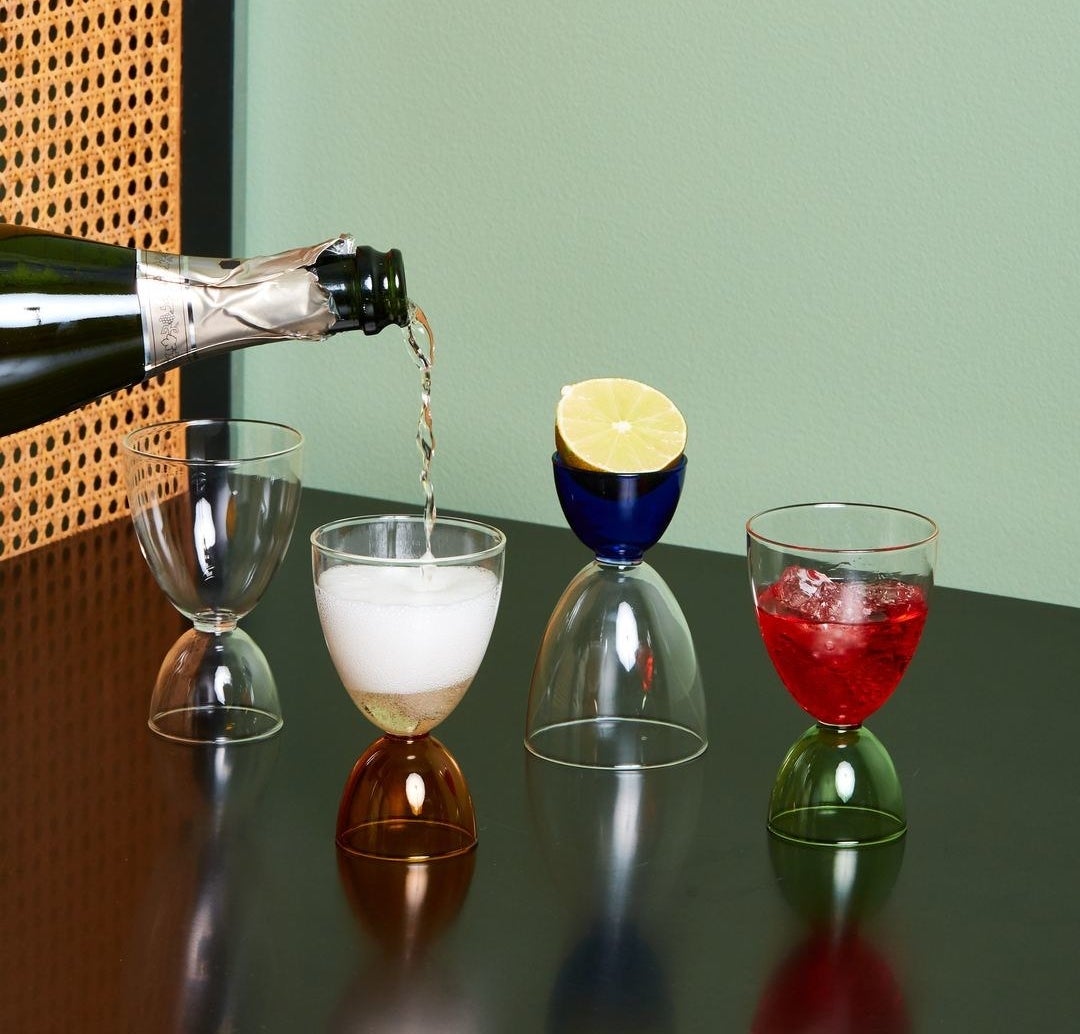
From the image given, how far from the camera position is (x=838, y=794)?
3.05 ft

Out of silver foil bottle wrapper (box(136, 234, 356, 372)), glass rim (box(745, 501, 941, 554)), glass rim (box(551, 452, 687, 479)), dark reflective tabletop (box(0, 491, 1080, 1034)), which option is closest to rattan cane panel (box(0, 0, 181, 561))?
dark reflective tabletop (box(0, 491, 1080, 1034))

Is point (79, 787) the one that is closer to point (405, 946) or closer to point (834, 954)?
point (405, 946)

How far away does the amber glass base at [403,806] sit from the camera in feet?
2.95

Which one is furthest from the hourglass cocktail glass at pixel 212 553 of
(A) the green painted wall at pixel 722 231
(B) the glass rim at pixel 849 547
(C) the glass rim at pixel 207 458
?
(A) the green painted wall at pixel 722 231

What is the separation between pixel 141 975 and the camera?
0.78 m

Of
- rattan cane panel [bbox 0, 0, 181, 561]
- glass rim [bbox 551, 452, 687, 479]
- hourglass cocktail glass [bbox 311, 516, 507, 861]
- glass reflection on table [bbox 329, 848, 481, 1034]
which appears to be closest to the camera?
glass reflection on table [bbox 329, 848, 481, 1034]

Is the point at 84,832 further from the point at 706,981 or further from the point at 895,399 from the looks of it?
the point at 895,399

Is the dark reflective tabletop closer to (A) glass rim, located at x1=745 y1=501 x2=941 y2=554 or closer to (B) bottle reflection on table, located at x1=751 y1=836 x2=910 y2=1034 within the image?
(B) bottle reflection on table, located at x1=751 y1=836 x2=910 y2=1034

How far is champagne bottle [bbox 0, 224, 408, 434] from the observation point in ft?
2.89

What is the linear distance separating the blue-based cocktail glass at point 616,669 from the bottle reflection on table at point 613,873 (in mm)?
20

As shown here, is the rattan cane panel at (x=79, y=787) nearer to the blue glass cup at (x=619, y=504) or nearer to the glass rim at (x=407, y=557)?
the glass rim at (x=407, y=557)

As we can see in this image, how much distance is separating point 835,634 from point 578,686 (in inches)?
8.4

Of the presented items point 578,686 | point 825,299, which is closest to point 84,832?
point 578,686

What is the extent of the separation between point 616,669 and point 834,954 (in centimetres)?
28
